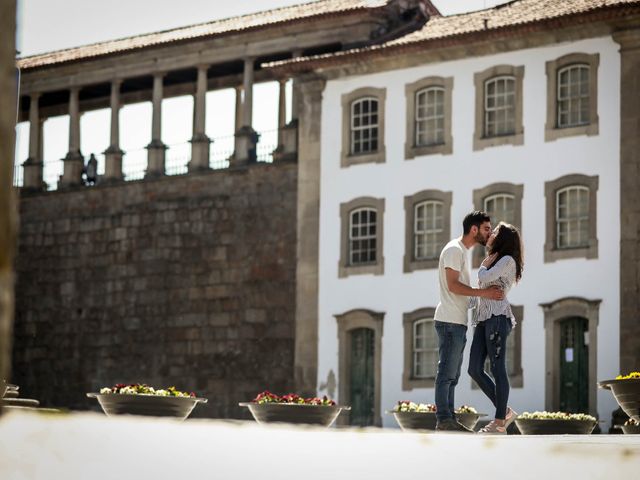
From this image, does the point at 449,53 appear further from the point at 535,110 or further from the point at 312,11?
the point at 312,11

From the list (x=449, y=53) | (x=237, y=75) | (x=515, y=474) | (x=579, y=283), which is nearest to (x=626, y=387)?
(x=515, y=474)

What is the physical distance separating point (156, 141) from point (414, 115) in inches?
349

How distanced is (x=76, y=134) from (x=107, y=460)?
42898 millimetres

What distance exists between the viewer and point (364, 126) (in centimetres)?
3922

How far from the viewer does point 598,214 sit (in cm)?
3472

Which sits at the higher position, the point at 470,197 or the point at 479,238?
the point at 470,197

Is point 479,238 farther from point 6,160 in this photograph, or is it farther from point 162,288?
point 162,288

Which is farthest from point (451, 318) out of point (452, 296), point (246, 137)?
point (246, 137)

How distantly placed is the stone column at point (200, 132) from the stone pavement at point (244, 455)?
38.0m

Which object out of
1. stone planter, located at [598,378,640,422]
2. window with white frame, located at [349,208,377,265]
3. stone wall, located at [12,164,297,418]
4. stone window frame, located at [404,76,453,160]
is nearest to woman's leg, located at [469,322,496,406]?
stone planter, located at [598,378,640,422]

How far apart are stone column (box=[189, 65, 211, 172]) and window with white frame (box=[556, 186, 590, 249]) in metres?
11.0

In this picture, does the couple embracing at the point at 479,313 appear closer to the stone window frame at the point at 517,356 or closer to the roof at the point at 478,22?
the stone window frame at the point at 517,356

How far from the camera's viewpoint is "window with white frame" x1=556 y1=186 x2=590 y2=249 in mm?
35094

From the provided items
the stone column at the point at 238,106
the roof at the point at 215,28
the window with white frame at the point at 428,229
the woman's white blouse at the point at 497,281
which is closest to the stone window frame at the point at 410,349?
the window with white frame at the point at 428,229
